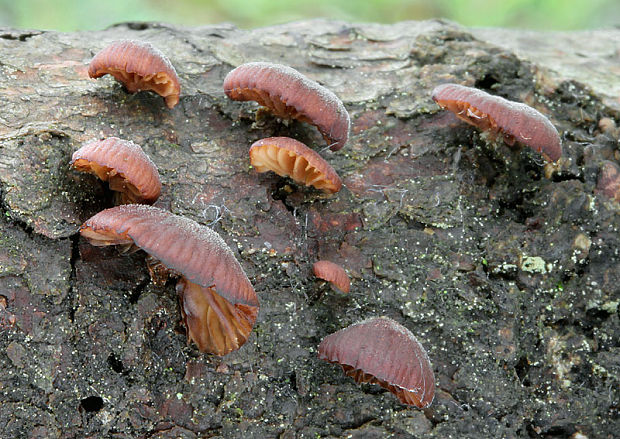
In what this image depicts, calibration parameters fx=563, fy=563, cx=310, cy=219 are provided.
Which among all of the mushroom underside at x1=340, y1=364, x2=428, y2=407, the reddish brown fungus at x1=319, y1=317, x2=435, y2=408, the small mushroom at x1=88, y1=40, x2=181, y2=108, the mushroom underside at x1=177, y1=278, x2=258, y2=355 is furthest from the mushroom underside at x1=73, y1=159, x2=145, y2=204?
the mushroom underside at x1=340, y1=364, x2=428, y2=407

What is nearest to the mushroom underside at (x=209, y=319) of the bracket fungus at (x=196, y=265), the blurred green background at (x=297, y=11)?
the bracket fungus at (x=196, y=265)

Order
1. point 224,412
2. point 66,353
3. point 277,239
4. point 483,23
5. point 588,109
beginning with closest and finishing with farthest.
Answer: point 66,353, point 224,412, point 277,239, point 588,109, point 483,23

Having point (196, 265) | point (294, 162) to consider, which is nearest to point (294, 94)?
point (294, 162)

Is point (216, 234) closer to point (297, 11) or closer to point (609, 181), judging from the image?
point (609, 181)

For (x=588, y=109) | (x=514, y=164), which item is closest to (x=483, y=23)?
(x=588, y=109)

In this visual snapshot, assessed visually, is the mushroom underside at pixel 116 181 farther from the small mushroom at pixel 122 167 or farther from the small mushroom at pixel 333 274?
the small mushroom at pixel 333 274

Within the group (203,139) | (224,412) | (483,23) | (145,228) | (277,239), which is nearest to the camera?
(145,228)

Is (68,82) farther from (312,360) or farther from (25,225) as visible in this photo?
(312,360)
